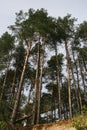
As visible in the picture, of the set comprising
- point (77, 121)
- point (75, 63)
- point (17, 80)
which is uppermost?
point (75, 63)

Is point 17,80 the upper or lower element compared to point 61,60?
lower

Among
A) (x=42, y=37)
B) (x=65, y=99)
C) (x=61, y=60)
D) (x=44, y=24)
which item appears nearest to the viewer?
(x=44, y=24)

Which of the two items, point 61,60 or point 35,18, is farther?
point 61,60

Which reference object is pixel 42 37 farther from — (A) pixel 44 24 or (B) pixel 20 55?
(B) pixel 20 55

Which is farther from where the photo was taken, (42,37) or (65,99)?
(65,99)

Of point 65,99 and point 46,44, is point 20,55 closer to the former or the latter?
point 46,44

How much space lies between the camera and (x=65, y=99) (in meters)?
31.2

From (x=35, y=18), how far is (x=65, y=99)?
13288 mm

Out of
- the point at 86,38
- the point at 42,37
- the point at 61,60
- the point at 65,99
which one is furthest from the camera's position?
the point at 65,99

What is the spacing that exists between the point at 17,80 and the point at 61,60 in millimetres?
6082

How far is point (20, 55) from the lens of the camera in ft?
90.2

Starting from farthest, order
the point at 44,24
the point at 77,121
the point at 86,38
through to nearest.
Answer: the point at 86,38 < the point at 44,24 < the point at 77,121

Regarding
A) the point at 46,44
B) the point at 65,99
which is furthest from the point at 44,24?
the point at 65,99

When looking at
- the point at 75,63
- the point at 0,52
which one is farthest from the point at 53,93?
the point at 0,52
